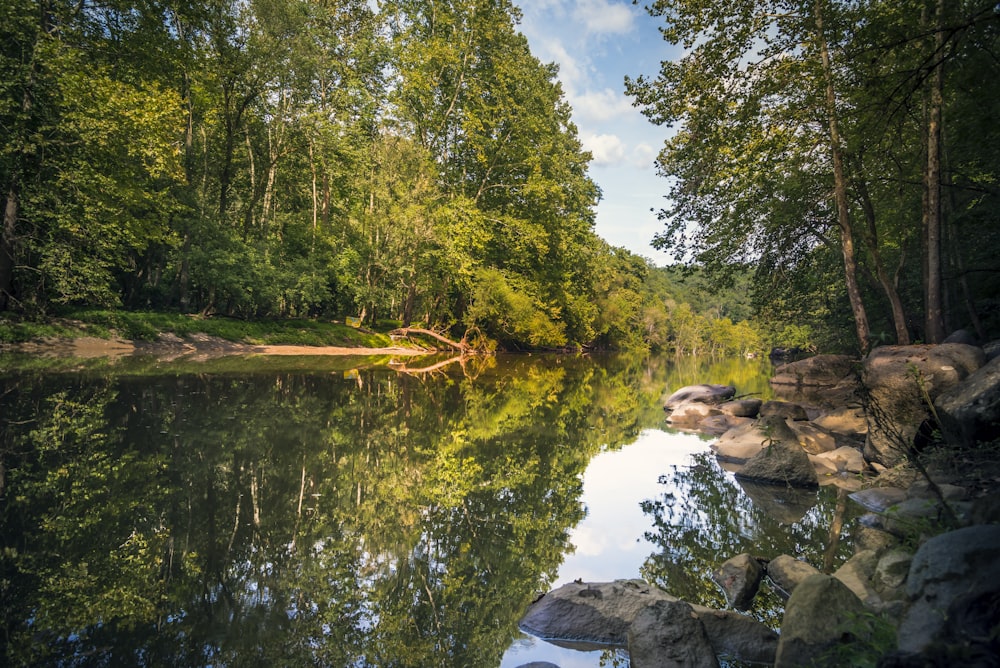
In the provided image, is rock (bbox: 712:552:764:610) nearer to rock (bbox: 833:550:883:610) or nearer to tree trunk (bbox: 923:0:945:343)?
rock (bbox: 833:550:883:610)

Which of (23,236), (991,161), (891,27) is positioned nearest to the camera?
(891,27)

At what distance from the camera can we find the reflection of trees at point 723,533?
14.4 feet

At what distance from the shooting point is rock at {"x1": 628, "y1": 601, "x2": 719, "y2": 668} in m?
3.01

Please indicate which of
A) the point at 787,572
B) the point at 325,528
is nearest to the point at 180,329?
the point at 325,528

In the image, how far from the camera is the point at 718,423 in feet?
44.7

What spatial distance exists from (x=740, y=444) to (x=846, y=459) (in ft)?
5.67

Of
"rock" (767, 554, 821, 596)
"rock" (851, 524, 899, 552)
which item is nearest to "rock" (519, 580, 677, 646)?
"rock" (767, 554, 821, 596)

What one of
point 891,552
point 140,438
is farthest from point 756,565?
point 140,438

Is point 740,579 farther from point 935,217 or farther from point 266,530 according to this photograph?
point 935,217

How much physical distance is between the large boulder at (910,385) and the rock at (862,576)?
367 centimetres

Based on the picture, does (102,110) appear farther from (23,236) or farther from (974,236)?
(974,236)

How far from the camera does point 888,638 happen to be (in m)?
2.57

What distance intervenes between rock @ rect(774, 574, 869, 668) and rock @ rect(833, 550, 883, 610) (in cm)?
62

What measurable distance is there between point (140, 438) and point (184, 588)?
4723 millimetres
